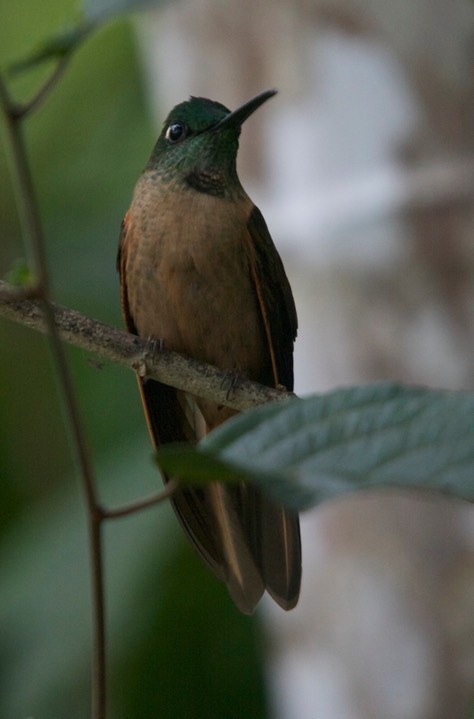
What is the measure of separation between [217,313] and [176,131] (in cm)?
68

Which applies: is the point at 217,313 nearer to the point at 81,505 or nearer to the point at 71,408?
the point at 81,505

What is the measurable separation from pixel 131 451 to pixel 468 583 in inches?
61.3

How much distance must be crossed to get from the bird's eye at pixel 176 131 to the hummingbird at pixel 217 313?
0.17m

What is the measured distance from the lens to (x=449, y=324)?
370 cm

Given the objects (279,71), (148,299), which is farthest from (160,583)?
(279,71)

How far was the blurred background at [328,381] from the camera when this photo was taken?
12.1 feet

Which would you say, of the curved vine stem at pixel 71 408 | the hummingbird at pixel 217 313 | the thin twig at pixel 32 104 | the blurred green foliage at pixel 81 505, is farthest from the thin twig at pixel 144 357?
the curved vine stem at pixel 71 408

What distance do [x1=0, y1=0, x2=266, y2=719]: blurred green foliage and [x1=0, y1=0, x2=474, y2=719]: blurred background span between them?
0.01 m

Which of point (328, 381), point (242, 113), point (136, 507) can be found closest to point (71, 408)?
point (136, 507)

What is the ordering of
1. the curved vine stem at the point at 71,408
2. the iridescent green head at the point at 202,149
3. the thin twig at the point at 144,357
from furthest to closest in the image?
the iridescent green head at the point at 202,149, the thin twig at the point at 144,357, the curved vine stem at the point at 71,408

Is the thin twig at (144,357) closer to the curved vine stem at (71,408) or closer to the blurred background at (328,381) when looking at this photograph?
the blurred background at (328,381)

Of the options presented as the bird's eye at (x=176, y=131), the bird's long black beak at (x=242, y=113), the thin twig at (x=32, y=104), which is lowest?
the thin twig at (x=32, y=104)

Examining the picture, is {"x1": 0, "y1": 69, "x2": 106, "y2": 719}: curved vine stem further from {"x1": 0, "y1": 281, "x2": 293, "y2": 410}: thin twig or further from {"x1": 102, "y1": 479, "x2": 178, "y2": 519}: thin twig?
{"x1": 0, "y1": 281, "x2": 293, "y2": 410}: thin twig

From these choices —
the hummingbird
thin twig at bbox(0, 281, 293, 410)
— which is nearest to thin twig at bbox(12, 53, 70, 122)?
thin twig at bbox(0, 281, 293, 410)
